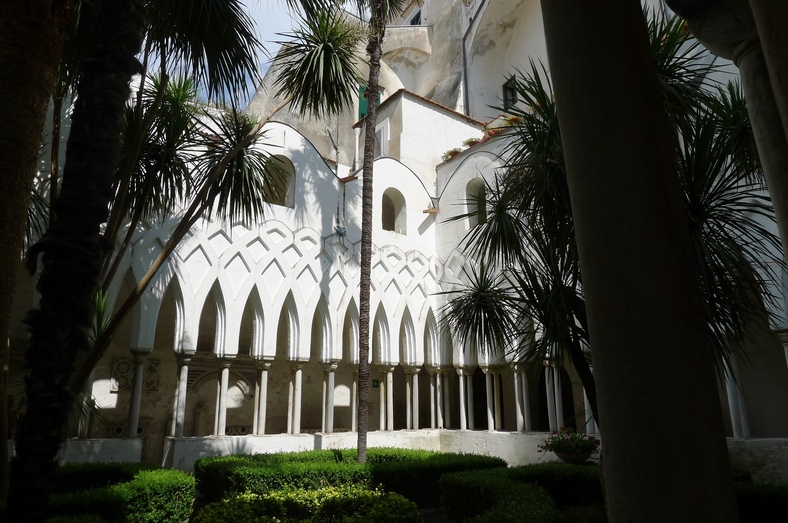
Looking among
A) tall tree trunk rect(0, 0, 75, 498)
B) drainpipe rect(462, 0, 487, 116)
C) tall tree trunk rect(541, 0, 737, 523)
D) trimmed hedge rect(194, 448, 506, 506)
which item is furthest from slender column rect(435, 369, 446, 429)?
tall tree trunk rect(541, 0, 737, 523)

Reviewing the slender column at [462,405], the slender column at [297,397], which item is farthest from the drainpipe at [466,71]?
the slender column at [297,397]

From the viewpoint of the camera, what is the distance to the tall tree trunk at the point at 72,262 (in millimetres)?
2225

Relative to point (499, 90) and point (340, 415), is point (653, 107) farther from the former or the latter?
point (499, 90)

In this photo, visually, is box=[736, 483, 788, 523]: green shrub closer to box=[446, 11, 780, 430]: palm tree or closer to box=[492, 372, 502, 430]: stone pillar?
box=[446, 11, 780, 430]: palm tree

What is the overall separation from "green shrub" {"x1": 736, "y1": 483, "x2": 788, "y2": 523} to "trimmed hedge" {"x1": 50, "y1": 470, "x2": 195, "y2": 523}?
6.55 m

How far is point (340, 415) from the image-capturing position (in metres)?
16.8

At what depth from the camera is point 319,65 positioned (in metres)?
9.01

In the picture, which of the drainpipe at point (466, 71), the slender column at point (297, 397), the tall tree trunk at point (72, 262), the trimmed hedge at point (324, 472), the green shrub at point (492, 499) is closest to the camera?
the tall tree trunk at point (72, 262)

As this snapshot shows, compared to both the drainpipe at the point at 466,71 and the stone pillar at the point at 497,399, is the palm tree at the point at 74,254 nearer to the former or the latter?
the stone pillar at the point at 497,399

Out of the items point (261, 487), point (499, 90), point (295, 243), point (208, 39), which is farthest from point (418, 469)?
point (499, 90)

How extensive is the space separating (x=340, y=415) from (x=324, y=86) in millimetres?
10756

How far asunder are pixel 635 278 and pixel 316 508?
4.92 metres

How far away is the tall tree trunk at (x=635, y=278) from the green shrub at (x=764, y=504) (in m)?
5.89

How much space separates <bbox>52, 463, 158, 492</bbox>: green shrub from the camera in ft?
23.9
